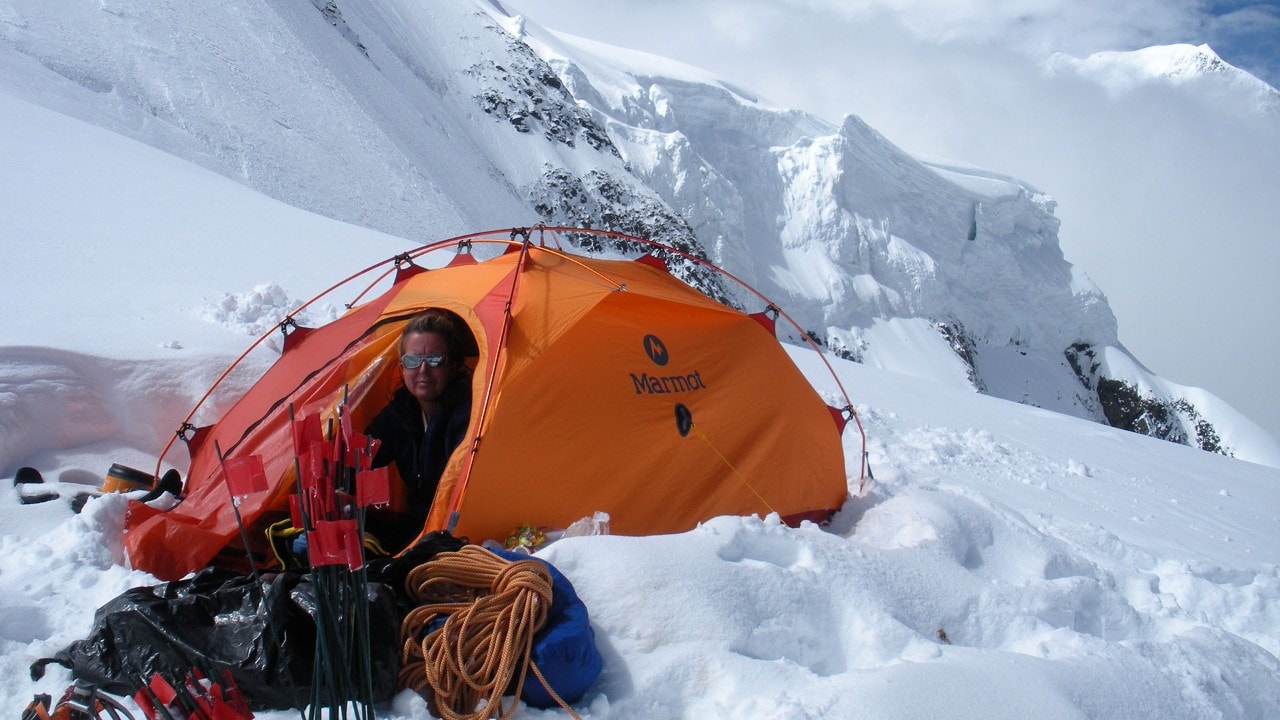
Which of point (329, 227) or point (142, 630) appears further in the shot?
point (329, 227)

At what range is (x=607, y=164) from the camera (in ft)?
140

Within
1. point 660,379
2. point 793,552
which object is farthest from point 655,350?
point 793,552

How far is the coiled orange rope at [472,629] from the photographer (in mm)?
2006

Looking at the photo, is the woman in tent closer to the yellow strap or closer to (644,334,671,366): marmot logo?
(644,334,671,366): marmot logo

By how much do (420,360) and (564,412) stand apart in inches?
25.4

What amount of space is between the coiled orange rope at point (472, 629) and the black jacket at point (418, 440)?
3.20 feet

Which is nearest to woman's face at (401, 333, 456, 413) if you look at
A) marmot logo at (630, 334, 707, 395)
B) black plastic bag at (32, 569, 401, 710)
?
marmot logo at (630, 334, 707, 395)

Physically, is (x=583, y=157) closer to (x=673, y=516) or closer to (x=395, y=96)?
(x=395, y=96)

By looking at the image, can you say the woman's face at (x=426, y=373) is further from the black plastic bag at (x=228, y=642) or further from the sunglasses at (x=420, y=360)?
the black plastic bag at (x=228, y=642)

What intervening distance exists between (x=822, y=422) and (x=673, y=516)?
4.06 ft

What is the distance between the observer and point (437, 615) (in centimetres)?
223

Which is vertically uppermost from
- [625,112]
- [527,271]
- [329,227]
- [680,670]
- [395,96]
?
[625,112]

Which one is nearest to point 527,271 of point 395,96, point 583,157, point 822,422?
point 822,422

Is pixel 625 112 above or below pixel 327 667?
above
